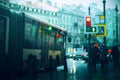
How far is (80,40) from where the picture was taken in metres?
Result: 103

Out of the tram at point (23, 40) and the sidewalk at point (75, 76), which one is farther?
the sidewalk at point (75, 76)

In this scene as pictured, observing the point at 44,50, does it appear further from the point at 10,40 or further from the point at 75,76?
the point at 10,40

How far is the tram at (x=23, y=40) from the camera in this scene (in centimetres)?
1163

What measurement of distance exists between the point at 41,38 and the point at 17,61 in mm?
4349

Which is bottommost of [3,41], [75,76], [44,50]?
[75,76]

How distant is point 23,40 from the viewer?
14.6 metres

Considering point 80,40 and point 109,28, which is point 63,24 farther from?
point 109,28

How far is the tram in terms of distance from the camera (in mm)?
11633

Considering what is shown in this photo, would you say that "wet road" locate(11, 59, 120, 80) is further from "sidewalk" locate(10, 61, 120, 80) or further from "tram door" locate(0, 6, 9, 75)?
"tram door" locate(0, 6, 9, 75)

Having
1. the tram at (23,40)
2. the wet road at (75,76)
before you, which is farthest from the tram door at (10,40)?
the wet road at (75,76)

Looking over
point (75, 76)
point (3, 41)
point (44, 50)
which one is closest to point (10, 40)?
point (3, 41)

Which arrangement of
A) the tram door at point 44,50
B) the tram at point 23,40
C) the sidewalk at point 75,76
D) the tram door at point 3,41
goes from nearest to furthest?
the tram door at point 3,41
the tram at point 23,40
the sidewalk at point 75,76
the tram door at point 44,50

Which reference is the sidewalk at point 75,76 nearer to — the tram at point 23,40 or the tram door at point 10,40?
the tram at point 23,40

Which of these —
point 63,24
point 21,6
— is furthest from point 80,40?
point 21,6
